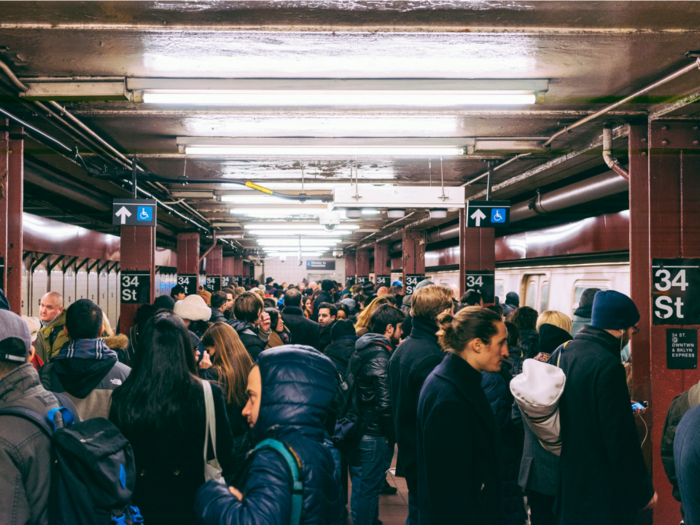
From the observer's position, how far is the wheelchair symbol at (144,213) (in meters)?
7.53

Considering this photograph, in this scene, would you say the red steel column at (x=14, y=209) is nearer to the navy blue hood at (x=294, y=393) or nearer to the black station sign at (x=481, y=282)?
the navy blue hood at (x=294, y=393)

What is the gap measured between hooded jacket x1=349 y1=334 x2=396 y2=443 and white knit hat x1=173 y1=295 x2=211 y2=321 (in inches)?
96.9

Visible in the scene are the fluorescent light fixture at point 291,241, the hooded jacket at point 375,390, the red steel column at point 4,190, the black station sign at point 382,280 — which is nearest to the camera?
the hooded jacket at point 375,390

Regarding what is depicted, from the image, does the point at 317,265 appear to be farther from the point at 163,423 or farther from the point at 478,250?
the point at 163,423

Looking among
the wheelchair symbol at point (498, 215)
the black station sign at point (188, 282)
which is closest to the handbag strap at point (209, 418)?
the wheelchair symbol at point (498, 215)

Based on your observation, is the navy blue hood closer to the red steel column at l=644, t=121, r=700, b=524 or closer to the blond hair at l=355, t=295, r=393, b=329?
the blond hair at l=355, t=295, r=393, b=329

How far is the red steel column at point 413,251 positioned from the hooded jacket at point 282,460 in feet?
51.1

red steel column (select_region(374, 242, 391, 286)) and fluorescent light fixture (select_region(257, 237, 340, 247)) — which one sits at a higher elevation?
fluorescent light fixture (select_region(257, 237, 340, 247))

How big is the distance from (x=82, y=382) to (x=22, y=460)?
1.17 m

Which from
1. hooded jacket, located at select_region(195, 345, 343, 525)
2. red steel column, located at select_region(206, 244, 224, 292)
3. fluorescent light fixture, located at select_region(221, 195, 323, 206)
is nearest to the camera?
hooded jacket, located at select_region(195, 345, 343, 525)

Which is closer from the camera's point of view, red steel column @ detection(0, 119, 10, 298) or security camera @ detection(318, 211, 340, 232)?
red steel column @ detection(0, 119, 10, 298)

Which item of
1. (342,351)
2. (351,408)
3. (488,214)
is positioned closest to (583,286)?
(488,214)

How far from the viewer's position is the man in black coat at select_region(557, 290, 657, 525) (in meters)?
2.59

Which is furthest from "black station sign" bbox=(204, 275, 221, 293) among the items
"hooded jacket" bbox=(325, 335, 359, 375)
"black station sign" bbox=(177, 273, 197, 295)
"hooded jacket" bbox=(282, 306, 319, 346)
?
"hooded jacket" bbox=(325, 335, 359, 375)
